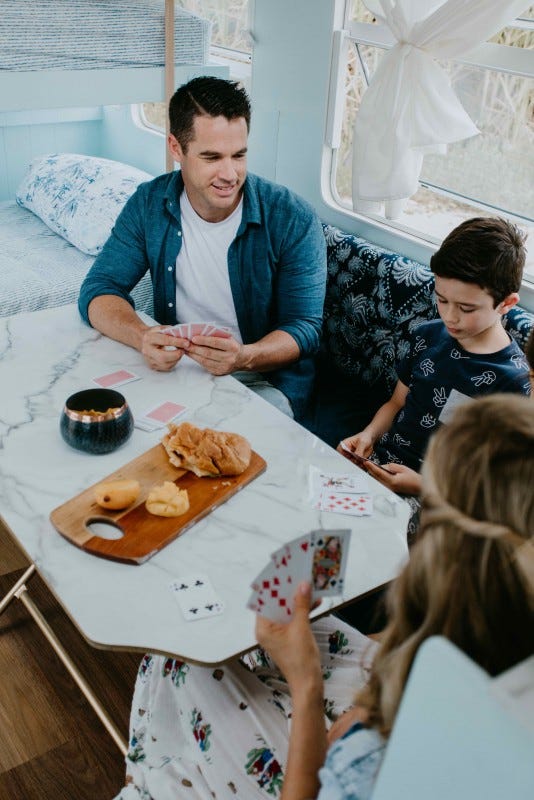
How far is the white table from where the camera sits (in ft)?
4.47

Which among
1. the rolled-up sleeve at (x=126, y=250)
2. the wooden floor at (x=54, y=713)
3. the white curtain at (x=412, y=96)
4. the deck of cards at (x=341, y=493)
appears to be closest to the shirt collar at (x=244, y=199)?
the rolled-up sleeve at (x=126, y=250)

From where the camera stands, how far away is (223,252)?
2631 millimetres

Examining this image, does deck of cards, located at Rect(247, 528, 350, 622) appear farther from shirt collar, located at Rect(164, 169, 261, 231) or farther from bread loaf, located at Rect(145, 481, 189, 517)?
shirt collar, located at Rect(164, 169, 261, 231)

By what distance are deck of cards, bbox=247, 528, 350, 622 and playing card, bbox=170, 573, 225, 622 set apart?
0.21 meters

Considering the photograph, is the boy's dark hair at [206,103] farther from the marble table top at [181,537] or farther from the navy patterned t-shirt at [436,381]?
the navy patterned t-shirt at [436,381]

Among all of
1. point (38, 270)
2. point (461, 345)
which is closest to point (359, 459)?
point (461, 345)

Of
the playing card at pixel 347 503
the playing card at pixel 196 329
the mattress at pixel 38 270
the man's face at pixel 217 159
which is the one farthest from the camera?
the mattress at pixel 38 270

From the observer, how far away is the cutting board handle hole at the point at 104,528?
155 cm

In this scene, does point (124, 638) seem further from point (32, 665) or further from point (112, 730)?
point (32, 665)

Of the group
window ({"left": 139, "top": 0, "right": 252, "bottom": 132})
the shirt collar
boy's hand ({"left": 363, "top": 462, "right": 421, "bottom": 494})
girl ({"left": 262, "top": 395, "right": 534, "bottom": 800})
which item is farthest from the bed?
girl ({"left": 262, "top": 395, "right": 534, "bottom": 800})

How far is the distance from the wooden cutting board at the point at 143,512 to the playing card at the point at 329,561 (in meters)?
0.44

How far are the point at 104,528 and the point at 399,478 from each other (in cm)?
87

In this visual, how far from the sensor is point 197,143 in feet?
8.04

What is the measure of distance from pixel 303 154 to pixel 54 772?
2.58 m
